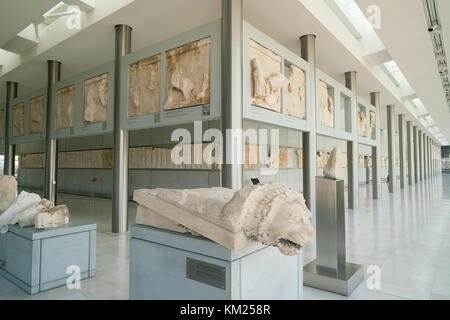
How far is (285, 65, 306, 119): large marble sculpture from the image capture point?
731 centimetres

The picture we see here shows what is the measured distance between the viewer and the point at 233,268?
2.25 metres

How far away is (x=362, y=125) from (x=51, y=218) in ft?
42.3

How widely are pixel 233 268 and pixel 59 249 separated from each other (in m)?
2.90

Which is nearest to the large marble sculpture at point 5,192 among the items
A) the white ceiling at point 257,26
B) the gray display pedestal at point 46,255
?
the gray display pedestal at point 46,255

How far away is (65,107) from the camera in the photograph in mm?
10008

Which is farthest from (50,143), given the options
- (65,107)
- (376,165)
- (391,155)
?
(391,155)

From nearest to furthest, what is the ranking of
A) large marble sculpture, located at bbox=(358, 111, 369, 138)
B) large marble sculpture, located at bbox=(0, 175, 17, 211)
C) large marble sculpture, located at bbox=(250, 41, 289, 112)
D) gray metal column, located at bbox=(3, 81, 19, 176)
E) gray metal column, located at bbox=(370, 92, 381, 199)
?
1. large marble sculpture, located at bbox=(0, 175, 17, 211)
2. large marble sculpture, located at bbox=(250, 41, 289, 112)
3. large marble sculpture, located at bbox=(358, 111, 369, 138)
4. gray metal column, located at bbox=(3, 81, 19, 176)
5. gray metal column, located at bbox=(370, 92, 381, 199)

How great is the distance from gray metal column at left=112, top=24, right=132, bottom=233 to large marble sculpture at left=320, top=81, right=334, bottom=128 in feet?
20.4

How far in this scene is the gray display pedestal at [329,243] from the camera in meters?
3.84

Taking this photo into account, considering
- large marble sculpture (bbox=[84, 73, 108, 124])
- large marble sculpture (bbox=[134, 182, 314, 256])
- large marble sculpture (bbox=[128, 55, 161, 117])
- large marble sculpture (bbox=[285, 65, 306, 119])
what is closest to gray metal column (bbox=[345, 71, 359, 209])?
A: large marble sculpture (bbox=[285, 65, 306, 119])

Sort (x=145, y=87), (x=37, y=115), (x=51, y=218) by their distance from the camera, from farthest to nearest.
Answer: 1. (x=37, y=115)
2. (x=145, y=87)
3. (x=51, y=218)

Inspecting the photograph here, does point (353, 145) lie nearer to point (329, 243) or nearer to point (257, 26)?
point (257, 26)

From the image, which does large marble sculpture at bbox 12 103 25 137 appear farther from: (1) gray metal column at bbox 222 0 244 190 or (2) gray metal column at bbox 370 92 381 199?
(2) gray metal column at bbox 370 92 381 199

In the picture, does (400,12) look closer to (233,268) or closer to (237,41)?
(237,41)
